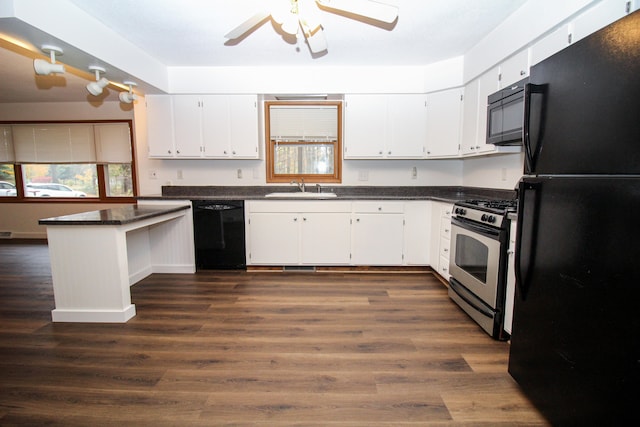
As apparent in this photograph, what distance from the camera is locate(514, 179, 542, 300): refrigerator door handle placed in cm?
143

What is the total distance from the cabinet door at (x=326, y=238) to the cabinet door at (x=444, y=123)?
1.37 meters

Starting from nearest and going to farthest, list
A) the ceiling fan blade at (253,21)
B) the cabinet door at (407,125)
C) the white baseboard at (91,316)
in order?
the ceiling fan blade at (253,21) → the white baseboard at (91,316) → the cabinet door at (407,125)

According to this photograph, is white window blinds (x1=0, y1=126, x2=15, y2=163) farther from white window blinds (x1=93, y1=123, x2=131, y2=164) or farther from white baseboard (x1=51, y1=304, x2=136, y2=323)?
white baseboard (x1=51, y1=304, x2=136, y2=323)

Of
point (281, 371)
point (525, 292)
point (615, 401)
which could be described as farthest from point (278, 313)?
point (615, 401)

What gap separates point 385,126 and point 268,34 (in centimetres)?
172

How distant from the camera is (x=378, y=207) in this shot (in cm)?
359

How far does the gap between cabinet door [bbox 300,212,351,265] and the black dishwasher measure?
2.57 ft

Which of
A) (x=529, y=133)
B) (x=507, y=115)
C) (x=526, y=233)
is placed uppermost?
(x=507, y=115)

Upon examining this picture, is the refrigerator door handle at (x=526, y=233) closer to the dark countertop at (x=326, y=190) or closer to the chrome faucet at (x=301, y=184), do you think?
the dark countertop at (x=326, y=190)

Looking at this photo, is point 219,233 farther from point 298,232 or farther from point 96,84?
point 96,84

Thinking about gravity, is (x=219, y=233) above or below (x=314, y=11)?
below

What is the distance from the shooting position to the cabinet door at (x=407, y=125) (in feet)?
12.2


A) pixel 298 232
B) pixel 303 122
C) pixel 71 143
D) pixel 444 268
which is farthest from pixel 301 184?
pixel 71 143

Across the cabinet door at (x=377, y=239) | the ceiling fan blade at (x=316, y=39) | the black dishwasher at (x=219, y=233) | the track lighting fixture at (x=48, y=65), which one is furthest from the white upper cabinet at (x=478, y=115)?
the track lighting fixture at (x=48, y=65)
